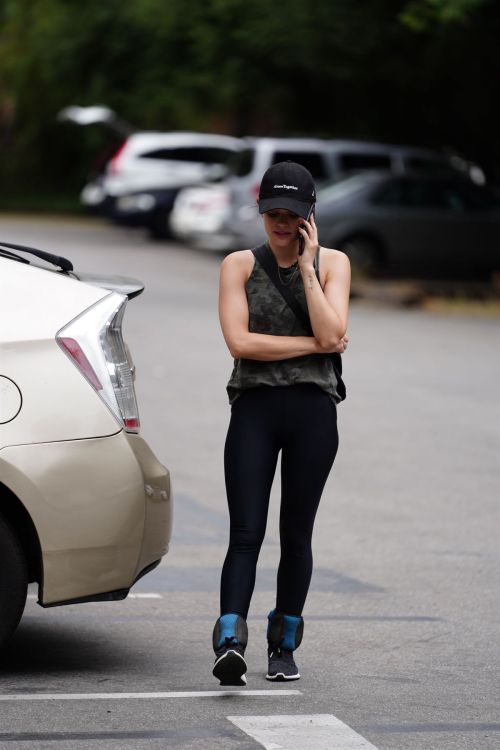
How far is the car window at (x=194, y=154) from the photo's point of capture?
33.3m

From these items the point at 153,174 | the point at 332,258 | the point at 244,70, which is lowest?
the point at 332,258

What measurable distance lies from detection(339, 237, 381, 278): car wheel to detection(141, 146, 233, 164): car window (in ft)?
30.9

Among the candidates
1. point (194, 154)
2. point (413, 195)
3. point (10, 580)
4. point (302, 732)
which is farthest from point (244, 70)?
point (302, 732)

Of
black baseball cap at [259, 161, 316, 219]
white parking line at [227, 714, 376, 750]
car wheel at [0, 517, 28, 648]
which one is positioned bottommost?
white parking line at [227, 714, 376, 750]

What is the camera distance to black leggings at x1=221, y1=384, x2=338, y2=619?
5555 millimetres

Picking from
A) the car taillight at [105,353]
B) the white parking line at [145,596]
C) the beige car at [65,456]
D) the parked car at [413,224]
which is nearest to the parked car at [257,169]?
the parked car at [413,224]

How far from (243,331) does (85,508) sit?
80cm

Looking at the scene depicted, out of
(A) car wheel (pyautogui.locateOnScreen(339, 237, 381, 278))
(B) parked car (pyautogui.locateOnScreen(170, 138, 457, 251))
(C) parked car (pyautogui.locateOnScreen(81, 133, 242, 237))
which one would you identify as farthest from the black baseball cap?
(C) parked car (pyautogui.locateOnScreen(81, 133, 242, 237))

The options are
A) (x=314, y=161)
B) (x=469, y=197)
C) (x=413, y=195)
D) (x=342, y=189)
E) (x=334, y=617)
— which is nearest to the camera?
(x=334, y=617)

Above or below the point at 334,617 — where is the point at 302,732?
below

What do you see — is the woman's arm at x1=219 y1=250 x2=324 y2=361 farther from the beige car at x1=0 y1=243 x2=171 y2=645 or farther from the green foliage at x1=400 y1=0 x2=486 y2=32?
the green foliage at x1=400 y1=0 x2=486 y2=32

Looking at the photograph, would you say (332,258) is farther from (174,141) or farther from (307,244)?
(174,141)

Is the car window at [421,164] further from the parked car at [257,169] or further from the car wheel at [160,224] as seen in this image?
the car wheel at [160,224]

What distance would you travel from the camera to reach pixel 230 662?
5410 mm
